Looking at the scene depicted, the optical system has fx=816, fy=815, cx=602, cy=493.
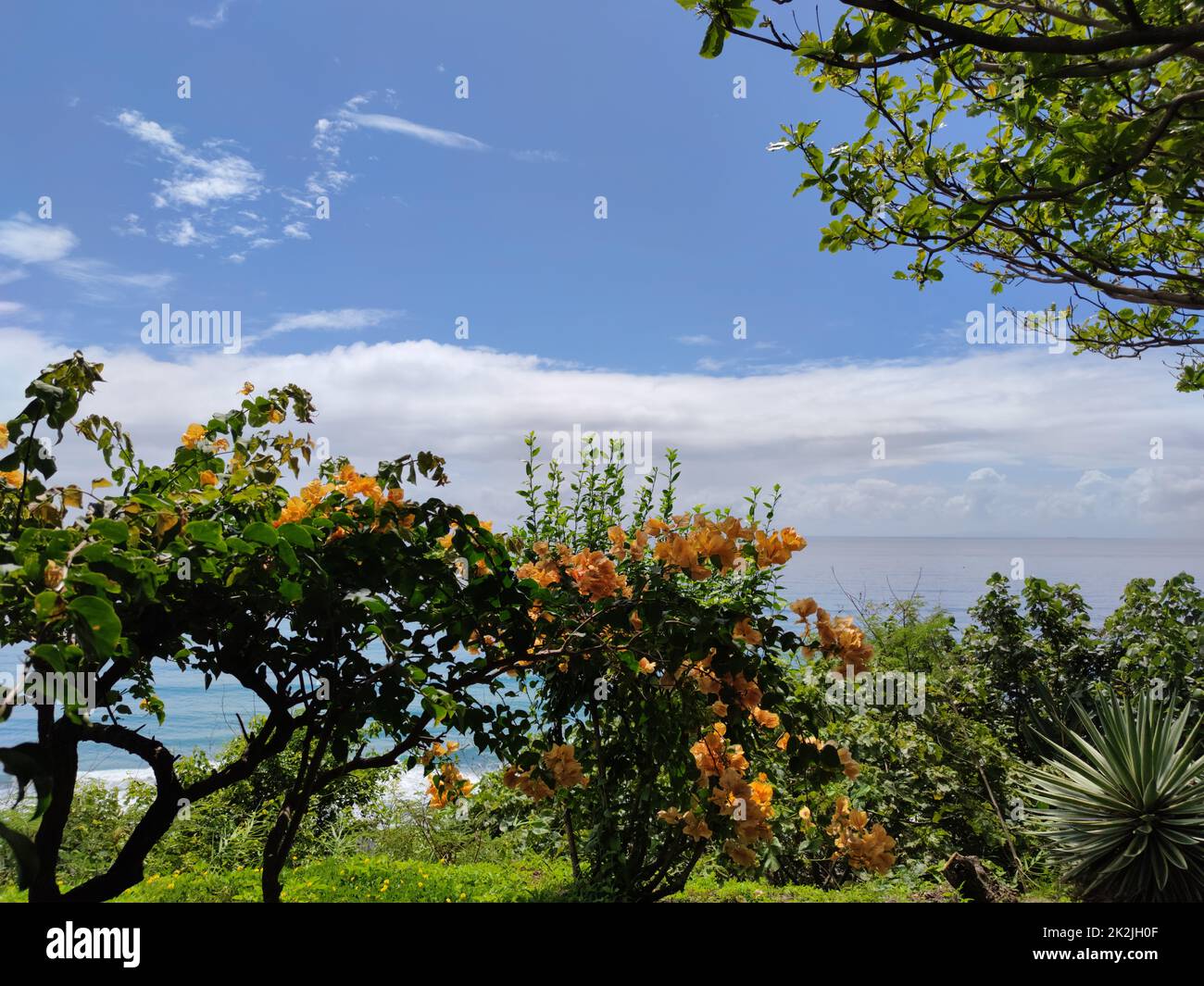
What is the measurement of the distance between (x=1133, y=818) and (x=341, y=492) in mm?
4564

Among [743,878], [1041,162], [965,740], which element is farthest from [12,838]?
[965,740]

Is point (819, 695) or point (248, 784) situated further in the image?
point (248, 784)

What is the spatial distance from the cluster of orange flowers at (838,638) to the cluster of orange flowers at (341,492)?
122 cm

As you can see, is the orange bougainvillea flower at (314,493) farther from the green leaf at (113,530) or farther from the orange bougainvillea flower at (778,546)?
the orange bougainvillea flower at (778,546)

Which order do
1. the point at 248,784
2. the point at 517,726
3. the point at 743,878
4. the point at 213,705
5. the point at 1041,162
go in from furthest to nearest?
1. the point at 213,705
2. the point at 248,784
3. the point at 743,878
4. the point at 1041,162
5. the point at 517,726

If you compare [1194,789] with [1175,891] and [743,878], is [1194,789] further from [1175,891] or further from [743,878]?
[743,878]

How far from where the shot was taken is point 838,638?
2402mm

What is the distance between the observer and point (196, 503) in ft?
6.89

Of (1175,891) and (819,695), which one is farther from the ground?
(819,695)

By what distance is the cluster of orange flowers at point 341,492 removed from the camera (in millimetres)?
2242

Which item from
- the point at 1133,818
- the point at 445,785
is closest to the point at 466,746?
the point at 445,785

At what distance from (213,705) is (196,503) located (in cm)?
2206

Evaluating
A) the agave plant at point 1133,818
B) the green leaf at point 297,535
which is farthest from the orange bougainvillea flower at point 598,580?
the agave plant at point 1133,818
